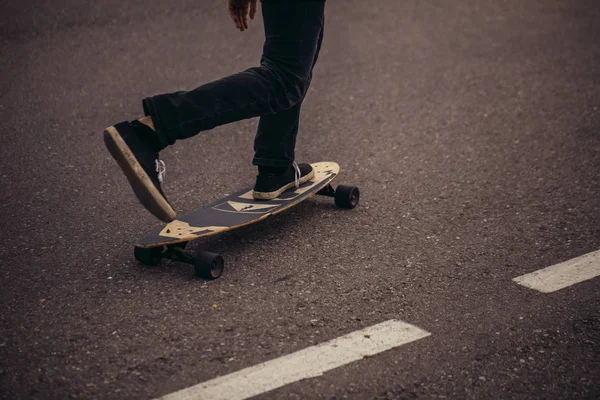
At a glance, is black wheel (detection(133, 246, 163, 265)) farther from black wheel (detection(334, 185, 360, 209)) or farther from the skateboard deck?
black wheel (detection(334, 185, 360, 209))

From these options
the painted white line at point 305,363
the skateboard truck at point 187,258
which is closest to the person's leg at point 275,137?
the skateboard truck at point 187,258

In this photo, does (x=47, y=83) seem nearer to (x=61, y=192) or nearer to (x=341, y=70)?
(x=61, y=192)

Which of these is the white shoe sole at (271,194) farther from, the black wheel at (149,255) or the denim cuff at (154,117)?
the denim cuff at (154,117)

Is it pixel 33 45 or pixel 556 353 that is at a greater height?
pixel 33 45

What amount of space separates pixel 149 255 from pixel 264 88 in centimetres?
91

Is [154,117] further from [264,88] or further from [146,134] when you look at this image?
[264,88]

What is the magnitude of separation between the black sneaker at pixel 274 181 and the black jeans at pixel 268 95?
0.20ft

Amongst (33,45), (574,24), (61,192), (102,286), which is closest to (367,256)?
(102,286)

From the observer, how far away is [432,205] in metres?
3.85

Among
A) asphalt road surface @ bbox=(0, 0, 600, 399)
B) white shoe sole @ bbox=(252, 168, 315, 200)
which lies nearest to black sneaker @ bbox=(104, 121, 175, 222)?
asphalt road surface @ bbox=(0, 0, 600, 399)

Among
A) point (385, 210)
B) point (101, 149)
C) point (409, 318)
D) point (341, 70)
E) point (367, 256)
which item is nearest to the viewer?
point (409, 318)

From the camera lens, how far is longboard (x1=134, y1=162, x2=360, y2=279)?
3057mm

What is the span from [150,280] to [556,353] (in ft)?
5.54

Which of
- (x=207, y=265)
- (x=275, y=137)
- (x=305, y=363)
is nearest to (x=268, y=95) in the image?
(x=275, y=137)
